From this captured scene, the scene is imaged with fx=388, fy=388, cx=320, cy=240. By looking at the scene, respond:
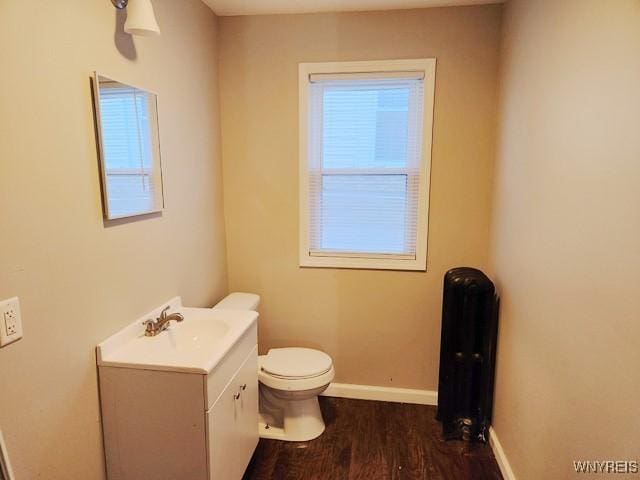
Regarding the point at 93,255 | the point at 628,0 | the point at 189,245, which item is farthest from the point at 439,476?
the point at 628,0

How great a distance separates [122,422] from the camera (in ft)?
4.84

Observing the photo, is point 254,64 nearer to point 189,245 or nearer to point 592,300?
point 189,245

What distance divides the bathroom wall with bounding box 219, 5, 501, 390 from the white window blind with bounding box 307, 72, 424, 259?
0.12 meters

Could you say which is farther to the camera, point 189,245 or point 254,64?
point 254,64

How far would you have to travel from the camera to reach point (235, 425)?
173cm

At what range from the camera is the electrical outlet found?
107cm

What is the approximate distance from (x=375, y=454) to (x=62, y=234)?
1924 mm

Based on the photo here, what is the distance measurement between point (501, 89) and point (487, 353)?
1.52 meters

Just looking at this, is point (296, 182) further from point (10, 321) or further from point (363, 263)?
point (10, 321)

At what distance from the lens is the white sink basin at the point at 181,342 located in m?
1.44

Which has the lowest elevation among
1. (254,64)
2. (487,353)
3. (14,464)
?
(487,353)

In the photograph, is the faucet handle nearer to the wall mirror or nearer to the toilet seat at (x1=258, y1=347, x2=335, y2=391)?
the wall mirror
